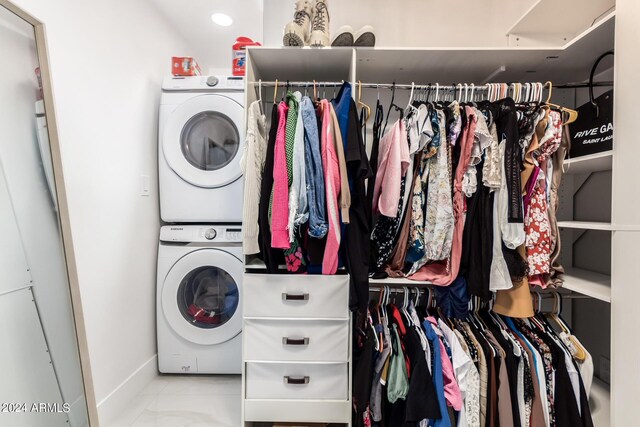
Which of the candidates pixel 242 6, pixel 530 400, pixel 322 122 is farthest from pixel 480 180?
pixel 242 6

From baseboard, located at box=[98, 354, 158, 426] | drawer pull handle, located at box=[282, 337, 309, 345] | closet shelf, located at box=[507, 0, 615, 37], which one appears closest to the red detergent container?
Answer: closet shelf, located at box=[507, 0, 615, 37]

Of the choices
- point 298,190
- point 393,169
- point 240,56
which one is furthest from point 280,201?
point 240,56

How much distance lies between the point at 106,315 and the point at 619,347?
224cm

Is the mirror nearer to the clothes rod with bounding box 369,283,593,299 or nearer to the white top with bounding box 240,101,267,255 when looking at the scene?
the white top with bounding box 240,101,267,255

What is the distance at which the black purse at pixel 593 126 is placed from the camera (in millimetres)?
1143

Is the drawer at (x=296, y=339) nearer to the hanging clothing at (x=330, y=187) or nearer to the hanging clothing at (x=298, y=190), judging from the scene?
the hanging clothing at (x=330, y=187)

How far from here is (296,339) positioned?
1.31 m

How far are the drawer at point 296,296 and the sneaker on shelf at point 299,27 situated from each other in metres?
1.08

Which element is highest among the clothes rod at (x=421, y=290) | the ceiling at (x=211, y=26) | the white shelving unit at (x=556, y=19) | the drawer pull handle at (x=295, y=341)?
the ceiling at (x=211, y=26)

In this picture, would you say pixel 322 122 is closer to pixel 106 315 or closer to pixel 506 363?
pixel 506 363

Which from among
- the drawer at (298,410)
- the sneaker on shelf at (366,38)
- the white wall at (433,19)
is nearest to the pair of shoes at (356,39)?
the sneaker on shelf at (366,38)

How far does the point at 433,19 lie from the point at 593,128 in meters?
0.98

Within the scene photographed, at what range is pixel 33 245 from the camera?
1027 mm

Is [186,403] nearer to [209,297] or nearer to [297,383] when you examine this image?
[209,297]
